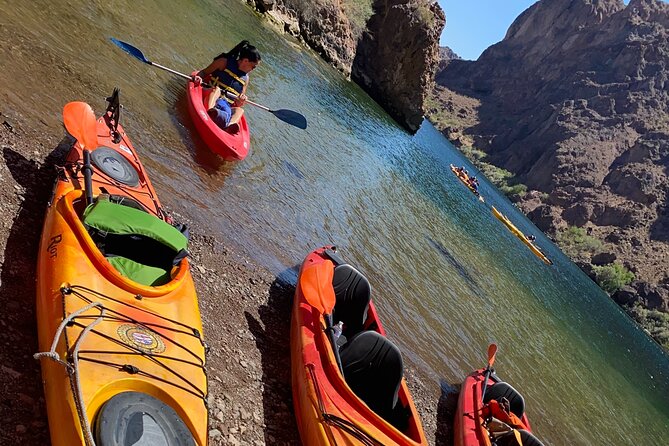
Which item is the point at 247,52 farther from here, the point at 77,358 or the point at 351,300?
the point at 77,358

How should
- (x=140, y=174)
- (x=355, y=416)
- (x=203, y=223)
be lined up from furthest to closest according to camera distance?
(x=203, y=223) < (x=140, y=174) < (x=355, y=416)

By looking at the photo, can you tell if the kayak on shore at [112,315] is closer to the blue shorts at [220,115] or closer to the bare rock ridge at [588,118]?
the blue shorts at [220,115]

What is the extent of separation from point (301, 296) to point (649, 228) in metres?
91.3

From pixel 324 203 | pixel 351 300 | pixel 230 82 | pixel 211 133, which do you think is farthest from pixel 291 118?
pixel 351 300

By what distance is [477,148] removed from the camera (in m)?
122

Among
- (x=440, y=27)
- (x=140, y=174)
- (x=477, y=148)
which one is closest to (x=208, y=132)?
(x=140, y=174)

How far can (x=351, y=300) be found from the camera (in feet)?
25.8

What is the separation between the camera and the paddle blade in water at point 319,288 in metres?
6.50

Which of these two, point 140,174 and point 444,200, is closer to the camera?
point 140,174

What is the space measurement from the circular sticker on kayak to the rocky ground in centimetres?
71

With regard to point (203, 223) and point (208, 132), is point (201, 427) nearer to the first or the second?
point (203, 223)

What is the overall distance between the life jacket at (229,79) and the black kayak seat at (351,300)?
542 centimetres

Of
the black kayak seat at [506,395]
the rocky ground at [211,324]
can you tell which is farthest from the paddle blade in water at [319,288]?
the black kayak seat at [506,395]

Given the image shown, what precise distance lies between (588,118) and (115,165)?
13015 cm
